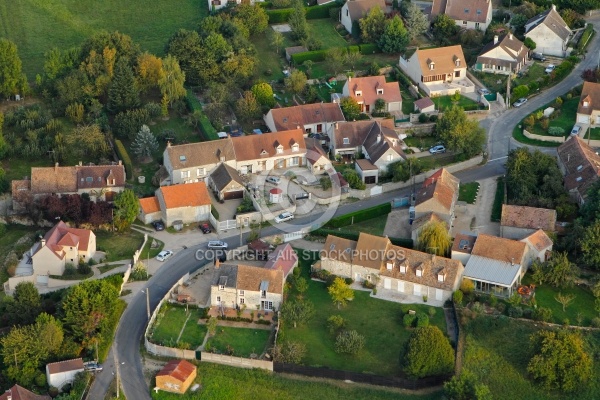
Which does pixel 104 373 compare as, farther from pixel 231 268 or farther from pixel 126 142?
pixel 126 142

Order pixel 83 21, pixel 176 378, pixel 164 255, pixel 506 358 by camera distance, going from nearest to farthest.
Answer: pixel 176 378, pixel 506 358, pixel 164 255, pixel 83 21

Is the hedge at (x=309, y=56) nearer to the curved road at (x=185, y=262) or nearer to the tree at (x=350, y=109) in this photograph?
the tree at (x=350, y=109)

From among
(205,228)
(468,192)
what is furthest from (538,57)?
(205,228)

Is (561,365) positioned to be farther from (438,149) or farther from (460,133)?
(438,149)

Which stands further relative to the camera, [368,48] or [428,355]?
[368,48]

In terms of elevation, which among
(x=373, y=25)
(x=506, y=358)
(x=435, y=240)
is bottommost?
(x=506, y=358)

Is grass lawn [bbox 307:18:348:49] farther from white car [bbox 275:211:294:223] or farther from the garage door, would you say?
white car [bbox 275:211:294:223]

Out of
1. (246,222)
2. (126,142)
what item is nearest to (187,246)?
(246,222)

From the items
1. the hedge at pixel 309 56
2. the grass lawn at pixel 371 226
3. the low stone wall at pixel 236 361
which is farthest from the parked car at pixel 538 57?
the low stone wall at pixel 236 361
